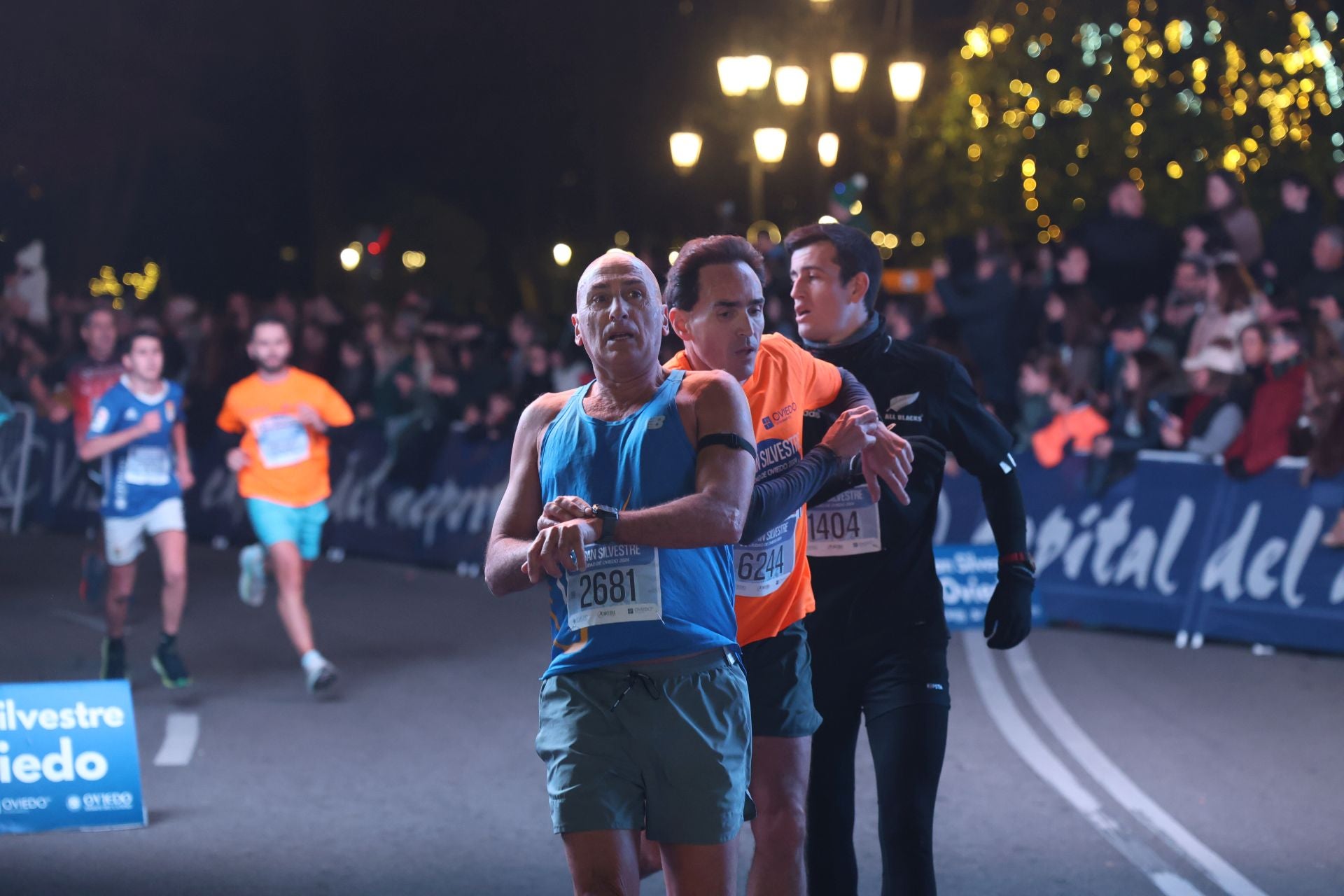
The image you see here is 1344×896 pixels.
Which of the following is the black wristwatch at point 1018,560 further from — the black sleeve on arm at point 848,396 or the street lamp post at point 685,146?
the street lamp post at point 685,146

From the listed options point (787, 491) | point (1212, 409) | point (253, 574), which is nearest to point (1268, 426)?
point (1212, 409)

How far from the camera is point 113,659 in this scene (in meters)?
10.5

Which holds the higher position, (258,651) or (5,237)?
(5,237)

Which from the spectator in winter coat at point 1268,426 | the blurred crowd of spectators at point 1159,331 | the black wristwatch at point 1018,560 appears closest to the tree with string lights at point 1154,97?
the blurred crowd of spectators at point 1159,331

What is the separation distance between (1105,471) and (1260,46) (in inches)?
460

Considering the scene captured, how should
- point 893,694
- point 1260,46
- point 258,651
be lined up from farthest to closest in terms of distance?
point 1260,46
point 258,651
point 893,694

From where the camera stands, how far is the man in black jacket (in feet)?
17.3

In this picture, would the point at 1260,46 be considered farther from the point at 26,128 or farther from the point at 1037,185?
the point at 26,128

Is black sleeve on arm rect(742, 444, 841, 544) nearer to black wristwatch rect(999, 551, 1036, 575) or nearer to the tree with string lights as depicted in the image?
black wristwatch rect(999, 551, 1036, 575)

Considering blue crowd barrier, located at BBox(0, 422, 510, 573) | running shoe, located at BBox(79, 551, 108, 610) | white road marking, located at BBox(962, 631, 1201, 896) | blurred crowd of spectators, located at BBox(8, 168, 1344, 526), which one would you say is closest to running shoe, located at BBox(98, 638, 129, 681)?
running shoe, located at BBox(79, 551, 108, 610)

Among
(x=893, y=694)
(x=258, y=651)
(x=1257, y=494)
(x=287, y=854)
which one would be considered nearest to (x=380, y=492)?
(x=258, y=651)

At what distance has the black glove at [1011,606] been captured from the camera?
548 cm

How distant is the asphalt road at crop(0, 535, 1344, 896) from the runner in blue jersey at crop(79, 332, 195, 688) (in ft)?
1.72

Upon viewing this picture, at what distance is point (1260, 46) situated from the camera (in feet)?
76.0
